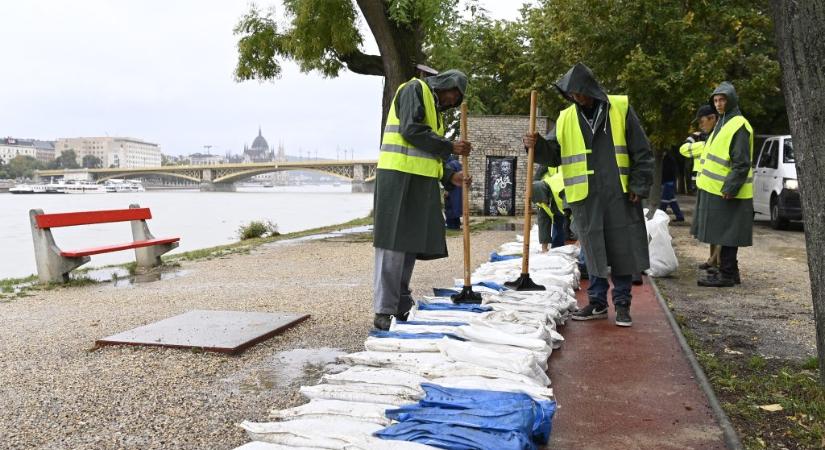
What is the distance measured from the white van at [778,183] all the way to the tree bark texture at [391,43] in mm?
7358

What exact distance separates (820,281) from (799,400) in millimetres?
613

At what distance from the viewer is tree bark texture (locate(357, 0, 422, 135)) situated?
45.5ft

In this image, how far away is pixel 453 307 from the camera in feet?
16.7

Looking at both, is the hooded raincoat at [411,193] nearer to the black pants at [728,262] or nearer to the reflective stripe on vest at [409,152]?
the reflective stripe on vest at [409,152]

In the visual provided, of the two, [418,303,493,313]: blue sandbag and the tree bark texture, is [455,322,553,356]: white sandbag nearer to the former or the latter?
[418,303,493,313]: blue sandbag

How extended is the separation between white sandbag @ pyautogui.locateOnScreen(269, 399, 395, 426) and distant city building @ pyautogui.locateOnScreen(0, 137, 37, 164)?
410 ft

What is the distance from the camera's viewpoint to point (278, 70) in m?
18.3

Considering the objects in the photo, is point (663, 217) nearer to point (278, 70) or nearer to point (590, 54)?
point (590, 54)

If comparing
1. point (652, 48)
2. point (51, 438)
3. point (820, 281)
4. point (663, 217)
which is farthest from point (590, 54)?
point (51, 438)

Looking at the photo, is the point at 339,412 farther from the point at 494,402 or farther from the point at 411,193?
the point at 411,193

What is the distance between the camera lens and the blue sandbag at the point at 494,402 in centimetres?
304

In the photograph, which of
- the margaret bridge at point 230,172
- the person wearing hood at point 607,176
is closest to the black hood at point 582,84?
the person wearing hood at point 607,176

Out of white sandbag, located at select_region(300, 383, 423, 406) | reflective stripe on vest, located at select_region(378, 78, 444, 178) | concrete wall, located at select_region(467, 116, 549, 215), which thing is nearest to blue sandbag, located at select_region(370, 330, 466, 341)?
white sandbag, located at select_region(300, 383, 423, 406)

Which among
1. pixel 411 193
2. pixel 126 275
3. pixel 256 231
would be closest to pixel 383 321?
pixel 411 193
